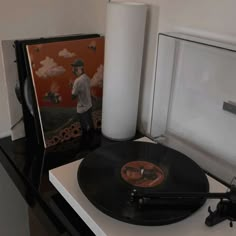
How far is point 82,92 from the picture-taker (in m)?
1.07

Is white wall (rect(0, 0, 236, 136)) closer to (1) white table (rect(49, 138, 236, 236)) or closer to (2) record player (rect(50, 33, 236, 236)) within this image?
(2) record player (rect(50, 33, 236, 236))

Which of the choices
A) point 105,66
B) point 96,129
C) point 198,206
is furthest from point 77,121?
point 198,206

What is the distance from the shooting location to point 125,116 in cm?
104

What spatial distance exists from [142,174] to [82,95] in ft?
1.29

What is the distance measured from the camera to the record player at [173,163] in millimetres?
672

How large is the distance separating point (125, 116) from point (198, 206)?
1.38 ft

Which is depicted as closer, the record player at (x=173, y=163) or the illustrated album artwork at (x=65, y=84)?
the record player at (x=173, y=163)

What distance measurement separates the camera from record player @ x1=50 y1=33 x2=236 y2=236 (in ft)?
2.21

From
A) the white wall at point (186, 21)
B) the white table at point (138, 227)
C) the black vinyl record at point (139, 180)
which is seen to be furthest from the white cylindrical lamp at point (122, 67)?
the white table at point (138, 227)

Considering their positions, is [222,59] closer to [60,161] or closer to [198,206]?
[198,206]

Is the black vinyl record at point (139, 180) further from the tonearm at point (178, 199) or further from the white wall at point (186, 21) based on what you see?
the white wall at point (186, 21)

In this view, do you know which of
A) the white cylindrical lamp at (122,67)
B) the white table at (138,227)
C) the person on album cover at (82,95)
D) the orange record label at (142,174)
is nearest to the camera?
the white table at (138,227)

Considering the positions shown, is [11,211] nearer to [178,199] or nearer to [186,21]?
[178,199]

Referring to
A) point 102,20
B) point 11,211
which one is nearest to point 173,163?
point 102,20
